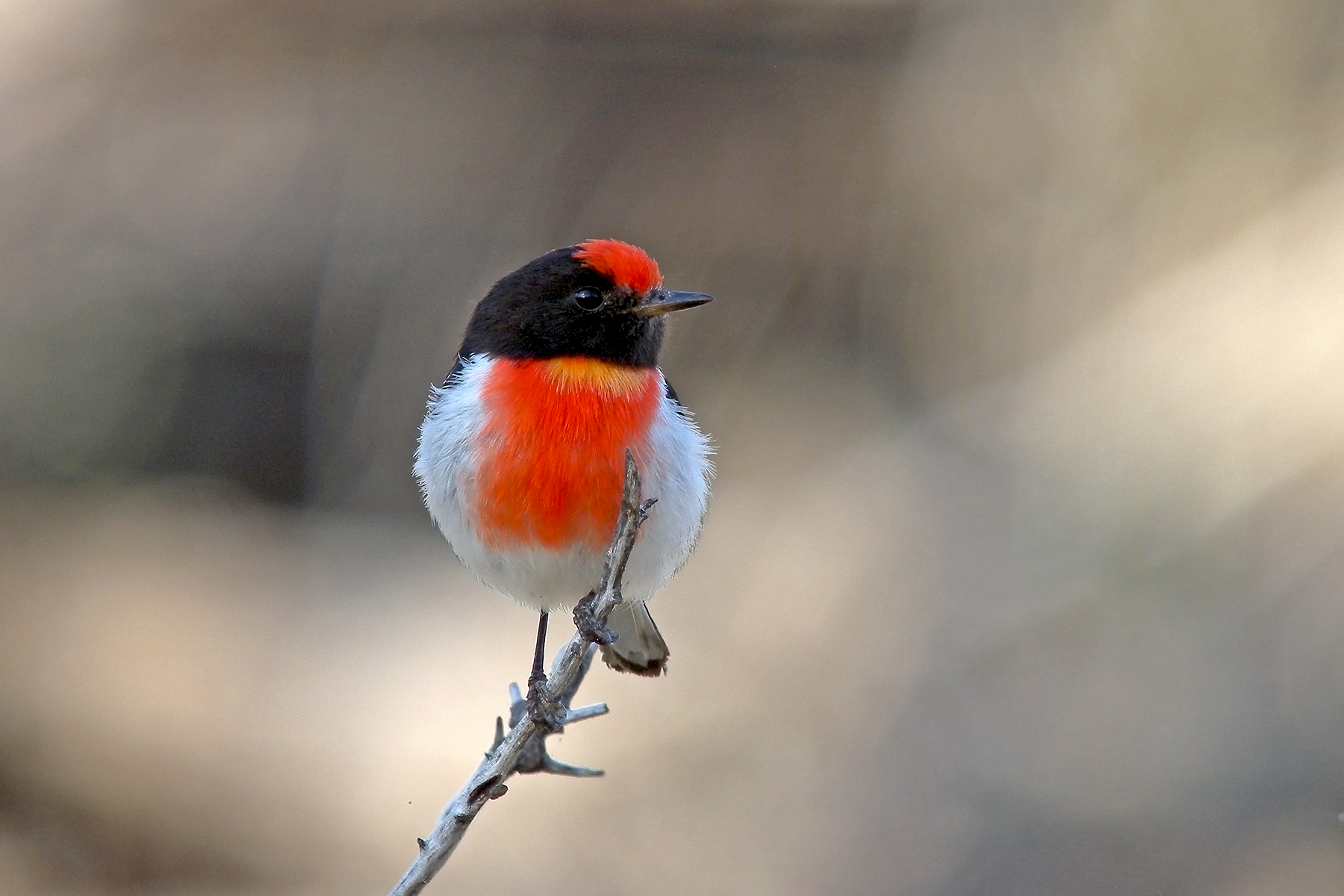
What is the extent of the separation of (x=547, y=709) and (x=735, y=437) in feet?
19.2

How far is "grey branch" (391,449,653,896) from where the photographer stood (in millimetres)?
2559

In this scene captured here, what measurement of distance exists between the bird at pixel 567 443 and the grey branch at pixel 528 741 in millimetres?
321

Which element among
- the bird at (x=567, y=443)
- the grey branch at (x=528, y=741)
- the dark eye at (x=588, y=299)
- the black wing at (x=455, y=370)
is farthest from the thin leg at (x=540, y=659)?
the dark eye at (x=588, y=299)

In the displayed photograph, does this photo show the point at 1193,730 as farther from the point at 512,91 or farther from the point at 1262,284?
the point at 512,91

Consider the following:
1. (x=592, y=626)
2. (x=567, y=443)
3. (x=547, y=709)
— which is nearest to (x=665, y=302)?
(x=567, y=443)

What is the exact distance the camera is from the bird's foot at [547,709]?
290 centimetres

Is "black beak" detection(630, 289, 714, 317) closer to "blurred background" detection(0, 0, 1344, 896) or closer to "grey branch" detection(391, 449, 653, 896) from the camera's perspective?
"grey branch" detection(391, 449, 653, 896)

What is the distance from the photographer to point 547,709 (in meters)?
2.93

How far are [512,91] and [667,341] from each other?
191 inches

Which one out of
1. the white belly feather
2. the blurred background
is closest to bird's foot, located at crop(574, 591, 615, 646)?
the white belly feather

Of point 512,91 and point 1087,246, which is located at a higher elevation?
point 512,91

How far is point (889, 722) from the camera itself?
7.62 m

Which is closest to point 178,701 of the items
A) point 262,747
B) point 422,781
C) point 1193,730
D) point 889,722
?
point 262,747

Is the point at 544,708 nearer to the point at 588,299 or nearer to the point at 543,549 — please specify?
the point at 543,549
